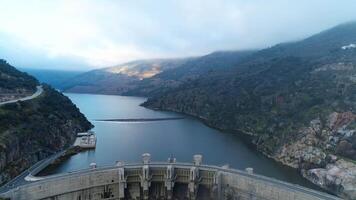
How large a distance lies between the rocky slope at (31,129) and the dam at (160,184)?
13.6 m

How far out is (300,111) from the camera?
105500 millimetres

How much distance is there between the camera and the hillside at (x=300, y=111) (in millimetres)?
78312

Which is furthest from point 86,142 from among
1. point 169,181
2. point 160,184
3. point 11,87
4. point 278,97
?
point 278,97

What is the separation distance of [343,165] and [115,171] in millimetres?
47500

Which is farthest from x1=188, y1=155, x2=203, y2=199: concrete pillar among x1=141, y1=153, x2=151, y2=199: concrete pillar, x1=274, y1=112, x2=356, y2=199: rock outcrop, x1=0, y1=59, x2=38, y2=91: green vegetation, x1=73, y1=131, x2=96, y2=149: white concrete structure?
x1=0, y1=59, x2=38, y2=91: green vegetation

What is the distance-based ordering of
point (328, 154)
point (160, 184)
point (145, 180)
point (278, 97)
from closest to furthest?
point (145, 180) → point (160, 184) → point (328, 154) → point (278, 97)

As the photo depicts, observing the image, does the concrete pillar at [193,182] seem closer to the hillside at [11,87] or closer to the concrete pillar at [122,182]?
the concrete pillar at [122,182]

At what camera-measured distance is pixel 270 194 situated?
2057 inches

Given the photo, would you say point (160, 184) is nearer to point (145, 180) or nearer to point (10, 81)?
point (145, 180)

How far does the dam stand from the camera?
51500 mm

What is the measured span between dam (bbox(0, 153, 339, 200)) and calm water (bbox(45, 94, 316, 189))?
2349cm

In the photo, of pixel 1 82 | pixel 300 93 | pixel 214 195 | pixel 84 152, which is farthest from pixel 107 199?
pixel 300 93

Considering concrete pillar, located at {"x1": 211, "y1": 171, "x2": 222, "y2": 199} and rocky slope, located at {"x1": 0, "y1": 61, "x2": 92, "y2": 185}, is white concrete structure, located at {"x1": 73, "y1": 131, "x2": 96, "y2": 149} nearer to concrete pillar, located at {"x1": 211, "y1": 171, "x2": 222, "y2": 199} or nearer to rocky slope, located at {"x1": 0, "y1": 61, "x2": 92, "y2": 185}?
rocky slope, located at {"x1": 0, "y1": 61, "x2": 92, "y2": 185}

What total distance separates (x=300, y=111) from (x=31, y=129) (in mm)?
75059
